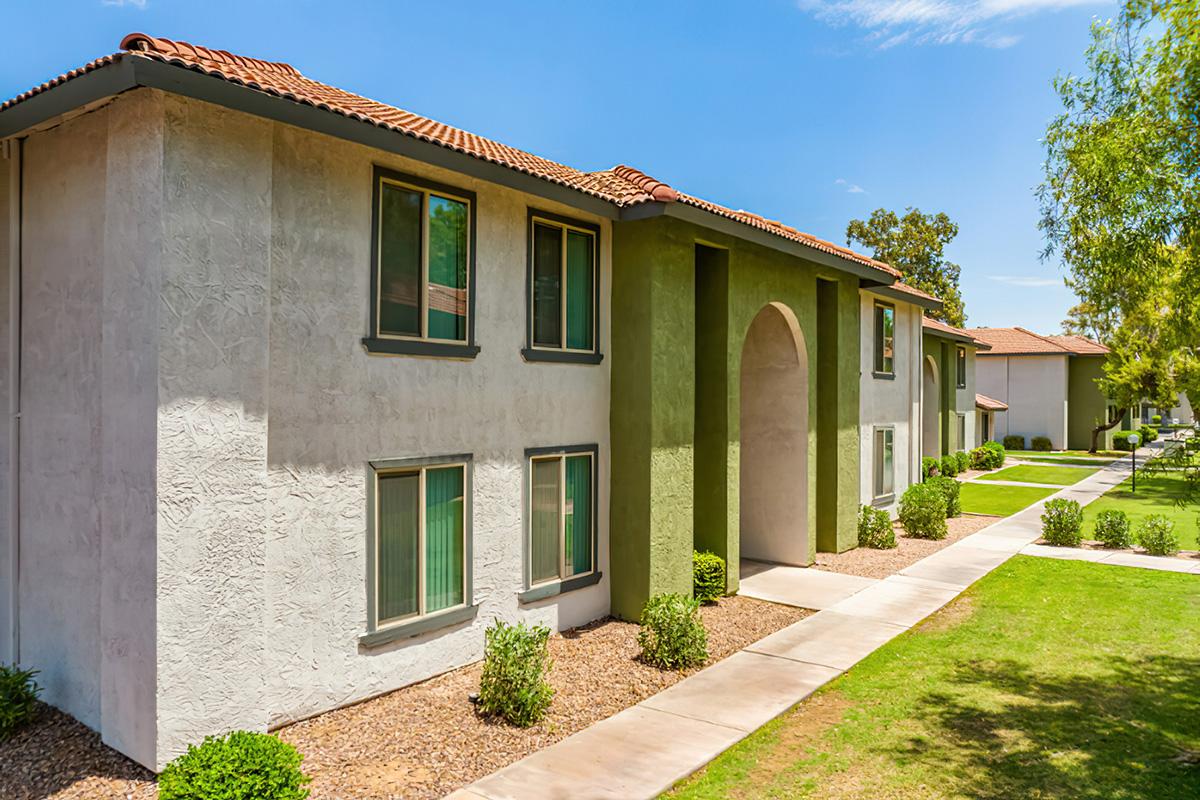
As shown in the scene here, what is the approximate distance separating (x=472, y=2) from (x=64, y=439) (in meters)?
8.94

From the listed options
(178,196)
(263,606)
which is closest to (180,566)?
(263,606)

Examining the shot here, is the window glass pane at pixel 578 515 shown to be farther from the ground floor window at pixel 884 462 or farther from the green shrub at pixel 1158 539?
the green shrub at pixel 1158 539

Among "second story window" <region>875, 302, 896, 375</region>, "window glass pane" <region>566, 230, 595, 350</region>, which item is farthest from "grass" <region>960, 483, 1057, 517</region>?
"window glass pane" <region>566, 230, 595, 350</region>

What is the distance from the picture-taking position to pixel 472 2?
39.2ft

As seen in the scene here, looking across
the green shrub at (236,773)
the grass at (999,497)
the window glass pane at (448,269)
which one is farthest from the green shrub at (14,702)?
the grass at (999,497)

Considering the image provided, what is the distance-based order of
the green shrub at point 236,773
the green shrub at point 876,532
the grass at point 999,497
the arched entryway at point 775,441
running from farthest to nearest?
1. the grass at point 999,497
2. the green shrub at point 876,532
3. the arched entryway at point 775,441
4. the green shrub at point 236,773

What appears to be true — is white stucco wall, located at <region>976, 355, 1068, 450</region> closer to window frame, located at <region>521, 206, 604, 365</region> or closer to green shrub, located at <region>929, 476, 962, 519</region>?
green shrub, located at <region>929, 476, 962, 519</region>

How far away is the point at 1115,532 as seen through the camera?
1769cm

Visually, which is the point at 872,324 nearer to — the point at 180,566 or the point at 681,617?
the point at 681,617

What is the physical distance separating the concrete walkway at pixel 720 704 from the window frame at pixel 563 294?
4672mm

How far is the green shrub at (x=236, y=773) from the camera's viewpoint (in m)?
5.35

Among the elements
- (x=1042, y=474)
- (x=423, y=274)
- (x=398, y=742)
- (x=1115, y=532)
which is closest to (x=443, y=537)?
(x=398, y=742)

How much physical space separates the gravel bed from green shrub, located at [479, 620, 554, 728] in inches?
355

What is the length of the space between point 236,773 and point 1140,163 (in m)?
9.96
